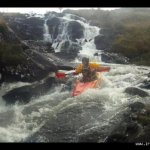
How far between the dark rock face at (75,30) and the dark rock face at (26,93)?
32.1 ft

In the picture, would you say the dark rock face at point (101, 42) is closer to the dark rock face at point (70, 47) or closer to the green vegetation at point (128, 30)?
the green vegetation at point (128, 30)

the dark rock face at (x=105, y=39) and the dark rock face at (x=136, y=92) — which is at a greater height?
the dark rock face at (x=136, y=92)

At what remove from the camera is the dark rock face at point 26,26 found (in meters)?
18.6

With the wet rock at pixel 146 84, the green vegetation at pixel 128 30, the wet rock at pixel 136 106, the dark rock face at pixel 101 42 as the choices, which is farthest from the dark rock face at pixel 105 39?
the wet rock at pixel 136 106

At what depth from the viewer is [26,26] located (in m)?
20.1

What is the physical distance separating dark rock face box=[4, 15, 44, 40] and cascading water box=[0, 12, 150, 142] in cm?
833

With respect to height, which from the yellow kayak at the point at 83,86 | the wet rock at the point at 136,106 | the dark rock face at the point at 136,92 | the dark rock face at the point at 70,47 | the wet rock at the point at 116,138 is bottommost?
the dark rock face at the point at 70,47

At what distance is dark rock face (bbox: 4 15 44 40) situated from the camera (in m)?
18.6

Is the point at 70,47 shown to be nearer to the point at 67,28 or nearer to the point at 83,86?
the point at 67,28

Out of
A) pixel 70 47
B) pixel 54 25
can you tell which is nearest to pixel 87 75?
pixel 70 47

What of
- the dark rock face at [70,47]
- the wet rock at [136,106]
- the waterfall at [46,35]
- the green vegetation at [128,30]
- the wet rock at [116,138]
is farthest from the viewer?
the waterfall at [46,35]

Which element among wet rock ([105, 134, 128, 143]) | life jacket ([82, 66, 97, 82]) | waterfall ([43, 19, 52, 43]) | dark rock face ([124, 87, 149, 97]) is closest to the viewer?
wet rock ([105, 134, 128, 143])

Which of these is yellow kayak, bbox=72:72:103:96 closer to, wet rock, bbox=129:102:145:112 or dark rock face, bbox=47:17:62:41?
wet rock, bbox=129:102:145:112

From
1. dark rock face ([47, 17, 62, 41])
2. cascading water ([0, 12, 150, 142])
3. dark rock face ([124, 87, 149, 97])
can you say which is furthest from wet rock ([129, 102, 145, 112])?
dark rock face ([47, 17, 62, 41])
